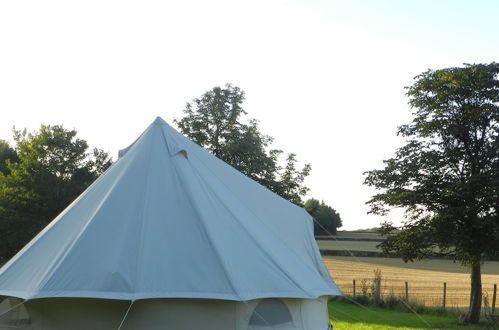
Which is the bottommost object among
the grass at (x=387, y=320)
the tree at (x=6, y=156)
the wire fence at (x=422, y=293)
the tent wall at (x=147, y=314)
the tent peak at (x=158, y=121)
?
the grass at (x=387, y=320)

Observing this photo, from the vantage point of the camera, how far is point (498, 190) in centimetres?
1689

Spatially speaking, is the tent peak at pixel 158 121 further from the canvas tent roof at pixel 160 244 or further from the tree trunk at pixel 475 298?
the tree trunk at pixel 475 298

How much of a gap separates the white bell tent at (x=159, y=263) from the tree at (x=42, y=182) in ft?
57.5

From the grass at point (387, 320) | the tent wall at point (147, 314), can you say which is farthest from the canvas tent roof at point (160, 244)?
the grass at point (387, 320)

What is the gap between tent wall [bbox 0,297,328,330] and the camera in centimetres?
685

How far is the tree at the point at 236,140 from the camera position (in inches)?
1028

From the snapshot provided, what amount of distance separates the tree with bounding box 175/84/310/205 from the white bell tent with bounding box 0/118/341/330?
17.2 metres

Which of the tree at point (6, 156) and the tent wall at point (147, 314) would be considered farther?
the tree at point (6, 156)

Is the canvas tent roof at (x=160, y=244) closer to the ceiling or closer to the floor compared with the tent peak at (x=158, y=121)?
closer to the floor

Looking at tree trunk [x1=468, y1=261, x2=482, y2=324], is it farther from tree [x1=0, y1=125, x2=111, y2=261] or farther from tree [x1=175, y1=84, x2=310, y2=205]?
tree [x1=0, y1=125, x2=111, y2=261]

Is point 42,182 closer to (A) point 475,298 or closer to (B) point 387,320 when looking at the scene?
(B) point 387,320

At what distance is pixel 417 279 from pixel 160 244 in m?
24.4

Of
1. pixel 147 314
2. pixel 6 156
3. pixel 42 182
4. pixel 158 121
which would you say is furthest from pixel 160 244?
pixel 6 156

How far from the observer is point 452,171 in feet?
60.4
